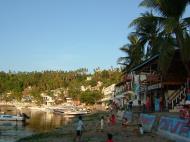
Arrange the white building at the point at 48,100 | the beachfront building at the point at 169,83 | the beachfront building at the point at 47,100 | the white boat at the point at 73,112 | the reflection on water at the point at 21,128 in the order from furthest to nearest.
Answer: the white building at the point at 48,100 < the beachfront building at the point at 47,100 < the white boat at the point at 73,112 < the reflection on water at the point at 21,128 < the beachfront building at the point at 169,83

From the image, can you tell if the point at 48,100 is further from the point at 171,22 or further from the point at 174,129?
the point at 174,129

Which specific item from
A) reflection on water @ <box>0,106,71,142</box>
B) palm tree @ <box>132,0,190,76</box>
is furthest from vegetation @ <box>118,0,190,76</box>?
reflection on water @ <box>0,106,71,142</box>

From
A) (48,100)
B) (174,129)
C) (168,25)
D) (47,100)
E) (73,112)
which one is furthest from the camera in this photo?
(47,100)

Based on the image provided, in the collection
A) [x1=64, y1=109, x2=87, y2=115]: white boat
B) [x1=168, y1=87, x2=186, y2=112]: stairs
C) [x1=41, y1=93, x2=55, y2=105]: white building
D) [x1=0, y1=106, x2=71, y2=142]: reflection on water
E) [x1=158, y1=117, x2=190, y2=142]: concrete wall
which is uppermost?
[x1=41, y1=93, x2=55, y2=105]: white building

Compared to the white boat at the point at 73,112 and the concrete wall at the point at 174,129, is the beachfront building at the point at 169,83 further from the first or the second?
the white boat at the point at 73,112

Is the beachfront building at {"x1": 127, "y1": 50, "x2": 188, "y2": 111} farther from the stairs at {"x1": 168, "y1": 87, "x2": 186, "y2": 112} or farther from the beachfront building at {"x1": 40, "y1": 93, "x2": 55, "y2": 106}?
the beachfront building at {"x1": 40, "y1": 93, "x2": 55, "y2": 106}

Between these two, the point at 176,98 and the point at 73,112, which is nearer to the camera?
the point at 176,98

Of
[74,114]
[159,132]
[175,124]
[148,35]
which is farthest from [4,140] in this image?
[74,114]

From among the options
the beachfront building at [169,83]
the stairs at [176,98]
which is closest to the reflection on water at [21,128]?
the beachfront building at [169,83]

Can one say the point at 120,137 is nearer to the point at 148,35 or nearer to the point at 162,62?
the point at 162,62

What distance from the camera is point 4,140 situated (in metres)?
39.5

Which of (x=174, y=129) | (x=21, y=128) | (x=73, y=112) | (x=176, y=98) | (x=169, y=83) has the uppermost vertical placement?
(x=169, y=83)

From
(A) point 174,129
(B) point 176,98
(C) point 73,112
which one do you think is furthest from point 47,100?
(A) point 174,129

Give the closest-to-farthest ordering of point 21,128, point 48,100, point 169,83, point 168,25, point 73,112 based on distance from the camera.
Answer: point 168,25 < point 169,83 < point 21,128 < point 73,112 < point 48,100
